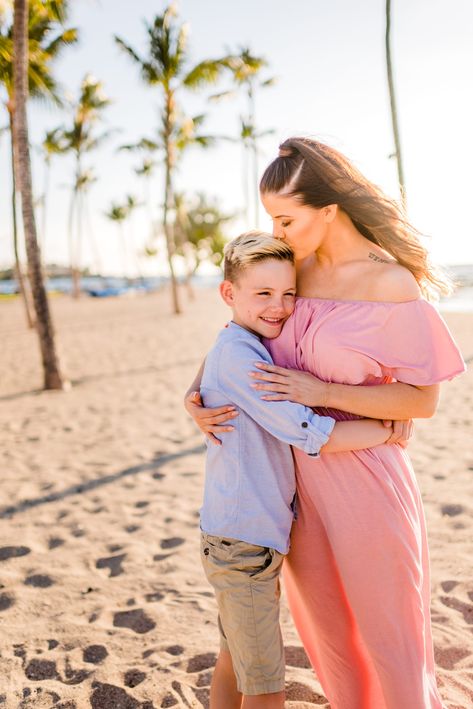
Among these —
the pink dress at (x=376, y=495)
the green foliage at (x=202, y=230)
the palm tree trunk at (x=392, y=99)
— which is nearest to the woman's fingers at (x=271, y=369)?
the pink dress at (x=376, y=495)

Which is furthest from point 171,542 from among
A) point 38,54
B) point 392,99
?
point 38,54

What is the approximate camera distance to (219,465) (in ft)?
5.94

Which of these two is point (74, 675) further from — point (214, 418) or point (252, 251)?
point (252, 251)

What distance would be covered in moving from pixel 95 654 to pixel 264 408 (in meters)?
1.94

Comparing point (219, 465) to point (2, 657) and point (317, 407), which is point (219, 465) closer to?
point (317, 407)

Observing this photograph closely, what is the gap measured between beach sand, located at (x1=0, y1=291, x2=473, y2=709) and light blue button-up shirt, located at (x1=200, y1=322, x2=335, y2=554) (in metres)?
1.23

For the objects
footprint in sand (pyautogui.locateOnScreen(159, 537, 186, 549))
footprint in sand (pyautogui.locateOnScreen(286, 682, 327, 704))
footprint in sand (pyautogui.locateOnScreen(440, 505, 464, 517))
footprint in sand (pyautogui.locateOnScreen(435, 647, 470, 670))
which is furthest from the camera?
footprint in sand (pyautogui.locateOnScreen(440, 505, 464, 517))

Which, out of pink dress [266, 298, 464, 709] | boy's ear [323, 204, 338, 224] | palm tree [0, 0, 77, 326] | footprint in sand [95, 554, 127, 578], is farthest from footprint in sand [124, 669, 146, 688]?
palm tree [0, 0, 77, 326]

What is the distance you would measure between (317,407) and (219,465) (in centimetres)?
37

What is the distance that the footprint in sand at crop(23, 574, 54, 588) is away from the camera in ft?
11.5

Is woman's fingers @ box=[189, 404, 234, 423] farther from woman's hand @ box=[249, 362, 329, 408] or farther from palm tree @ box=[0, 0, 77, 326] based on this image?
palm tree @ box=[0, 0, 77, 326]

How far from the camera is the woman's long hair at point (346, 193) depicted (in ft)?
6.00

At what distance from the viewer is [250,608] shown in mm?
1700

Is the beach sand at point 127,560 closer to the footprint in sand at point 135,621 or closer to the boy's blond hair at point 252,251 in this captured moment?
the footprint in sand at point 135,621
